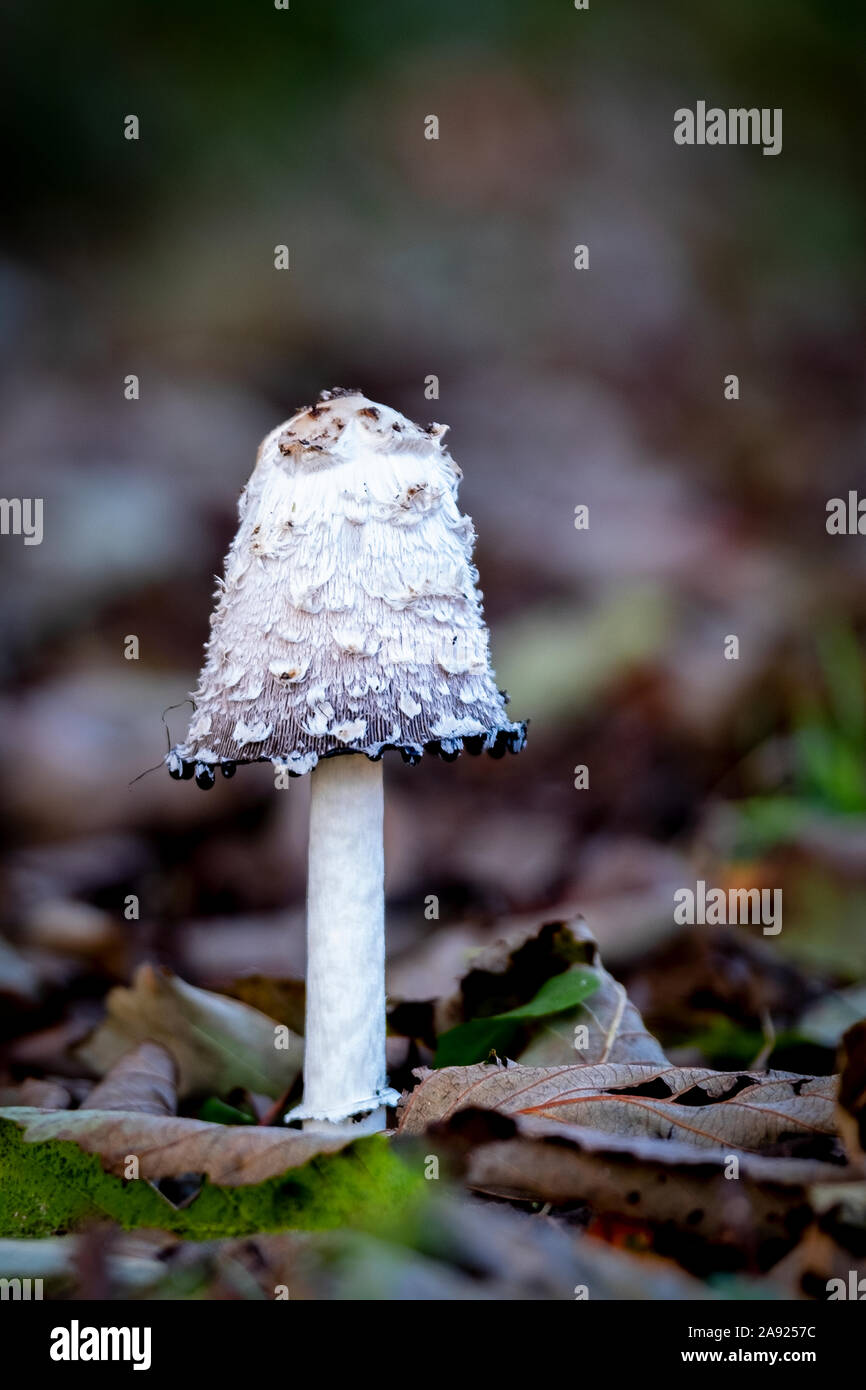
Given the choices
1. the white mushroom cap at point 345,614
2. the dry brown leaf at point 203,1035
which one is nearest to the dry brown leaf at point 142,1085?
the dry brown leaf at point 203,1035

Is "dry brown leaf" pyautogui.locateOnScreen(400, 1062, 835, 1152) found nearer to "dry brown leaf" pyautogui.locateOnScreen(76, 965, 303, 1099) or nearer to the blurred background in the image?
"dry brown leaf" pyautogui.locateOnScreen(76, 965, 303, 1099)

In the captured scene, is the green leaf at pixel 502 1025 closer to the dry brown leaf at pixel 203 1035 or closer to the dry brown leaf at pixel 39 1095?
the dry brown leaf at pixel 203 1035

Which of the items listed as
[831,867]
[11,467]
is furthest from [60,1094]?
[11,467]

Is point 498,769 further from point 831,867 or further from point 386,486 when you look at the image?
point 386,486

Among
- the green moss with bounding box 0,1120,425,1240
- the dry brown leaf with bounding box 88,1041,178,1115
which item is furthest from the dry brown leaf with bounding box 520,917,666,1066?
the dry brown leaf with bounding box 88,1041,178,1115

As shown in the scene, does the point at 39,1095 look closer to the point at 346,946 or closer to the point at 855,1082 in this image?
the point at 346,946
